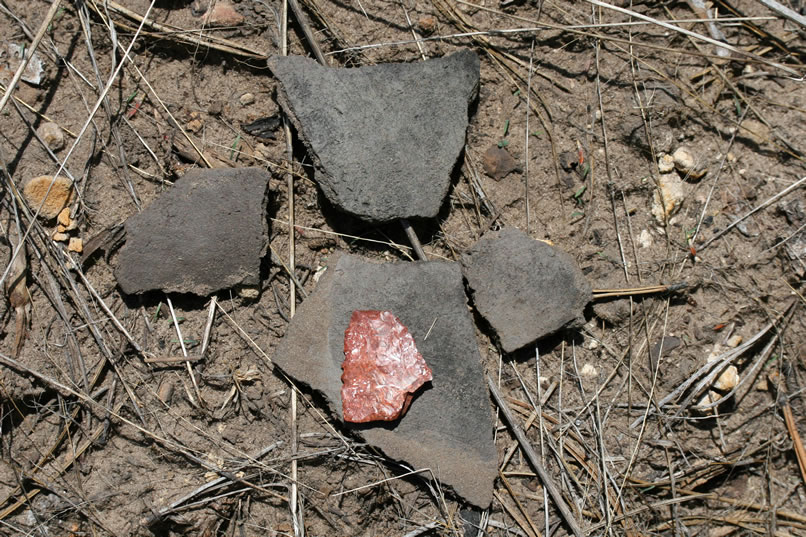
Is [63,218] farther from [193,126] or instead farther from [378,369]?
[378,369]

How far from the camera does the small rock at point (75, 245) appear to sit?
2.30 metres

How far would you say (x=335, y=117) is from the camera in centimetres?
228

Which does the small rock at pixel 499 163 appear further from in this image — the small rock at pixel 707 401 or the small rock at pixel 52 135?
the small rock at pixel 52 135

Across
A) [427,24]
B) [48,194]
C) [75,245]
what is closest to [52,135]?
[48,194]

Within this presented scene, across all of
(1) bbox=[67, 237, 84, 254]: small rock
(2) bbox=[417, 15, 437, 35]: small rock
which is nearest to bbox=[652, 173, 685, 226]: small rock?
(2) bbox=[417, 15, 437, 35]: small rock

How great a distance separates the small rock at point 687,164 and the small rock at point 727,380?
0.79 meters

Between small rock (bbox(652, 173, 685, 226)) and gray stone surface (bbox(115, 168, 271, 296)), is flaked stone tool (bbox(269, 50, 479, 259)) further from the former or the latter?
small rock (bbox(652, 173, 685, 226))

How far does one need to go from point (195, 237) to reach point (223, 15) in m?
0.88

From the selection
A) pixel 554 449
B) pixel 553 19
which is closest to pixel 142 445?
pixel 554 449

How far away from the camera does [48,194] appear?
2.27 m

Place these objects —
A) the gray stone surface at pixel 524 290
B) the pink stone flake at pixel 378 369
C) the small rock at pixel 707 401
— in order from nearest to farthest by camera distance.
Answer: the pink stone flake at pixel 378 369 < the gray stone surface at pixel 524 290 < the small rock at pixel 707 401

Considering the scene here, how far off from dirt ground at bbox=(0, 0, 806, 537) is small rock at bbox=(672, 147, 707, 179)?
0.08ft

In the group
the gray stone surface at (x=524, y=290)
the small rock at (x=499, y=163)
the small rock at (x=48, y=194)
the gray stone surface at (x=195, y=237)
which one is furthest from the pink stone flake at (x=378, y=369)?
the small rock at (x=48, y=194)

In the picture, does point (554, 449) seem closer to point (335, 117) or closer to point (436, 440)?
point (436, 440)
